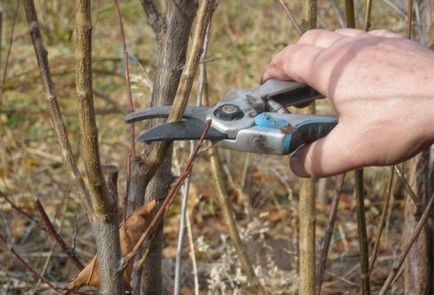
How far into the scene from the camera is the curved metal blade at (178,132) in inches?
57.9

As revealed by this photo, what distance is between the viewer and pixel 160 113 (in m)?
1.58

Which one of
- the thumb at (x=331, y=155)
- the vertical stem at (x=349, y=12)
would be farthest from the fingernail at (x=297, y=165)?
the vertical stem at (x=349, y=12)

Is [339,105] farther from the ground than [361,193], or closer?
farther from the ground

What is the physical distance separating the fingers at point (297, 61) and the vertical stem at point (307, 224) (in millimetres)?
346

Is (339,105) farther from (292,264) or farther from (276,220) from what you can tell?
(276,220)

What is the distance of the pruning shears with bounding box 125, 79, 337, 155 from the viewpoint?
1565mm

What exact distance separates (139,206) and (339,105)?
428mm

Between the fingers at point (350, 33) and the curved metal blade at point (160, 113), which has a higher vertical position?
the fingers at point (350, 33)

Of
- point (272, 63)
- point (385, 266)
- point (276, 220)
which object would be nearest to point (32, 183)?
point (276, 220)

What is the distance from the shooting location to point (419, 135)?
1583 mm

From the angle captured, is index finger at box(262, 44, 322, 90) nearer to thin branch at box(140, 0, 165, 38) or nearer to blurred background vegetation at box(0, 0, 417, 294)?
thin branch at box(140, 0, 165, 38)

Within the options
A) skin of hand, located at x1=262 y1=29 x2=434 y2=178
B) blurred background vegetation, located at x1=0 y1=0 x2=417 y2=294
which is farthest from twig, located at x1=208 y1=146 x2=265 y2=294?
skin of hand, located at x1=262 y1=29 x2=434 y2=178

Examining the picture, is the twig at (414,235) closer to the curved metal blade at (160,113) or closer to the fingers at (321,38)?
the fingers at (321,38)

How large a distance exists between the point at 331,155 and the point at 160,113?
0.33 metres
